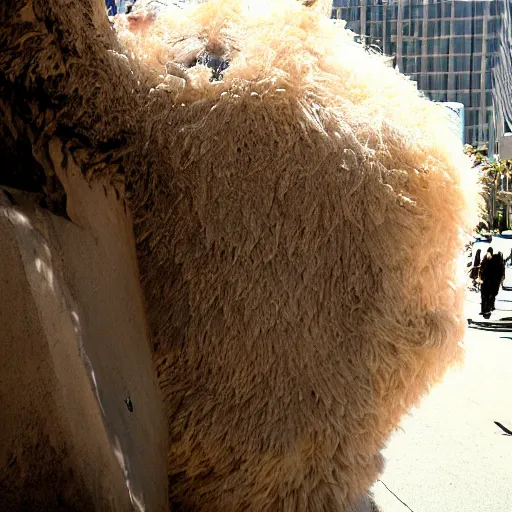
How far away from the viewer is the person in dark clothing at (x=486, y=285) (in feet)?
20.0

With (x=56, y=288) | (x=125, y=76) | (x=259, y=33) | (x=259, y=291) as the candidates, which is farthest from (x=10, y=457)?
(x=259, y=33)

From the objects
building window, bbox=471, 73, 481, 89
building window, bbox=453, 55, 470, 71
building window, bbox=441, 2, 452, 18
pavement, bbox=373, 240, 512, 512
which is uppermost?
building window, bbox=441, 2, 452, 18

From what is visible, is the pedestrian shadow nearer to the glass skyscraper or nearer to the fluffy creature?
the fluffy creature

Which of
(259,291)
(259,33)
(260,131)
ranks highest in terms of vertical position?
(259,33)

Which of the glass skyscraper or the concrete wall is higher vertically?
the glass skyscraper

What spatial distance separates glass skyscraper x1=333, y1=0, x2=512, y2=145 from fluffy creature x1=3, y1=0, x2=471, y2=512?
657 inches

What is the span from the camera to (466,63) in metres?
19.9

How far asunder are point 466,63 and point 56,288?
847 inches

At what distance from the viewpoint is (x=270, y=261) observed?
67 centimetres

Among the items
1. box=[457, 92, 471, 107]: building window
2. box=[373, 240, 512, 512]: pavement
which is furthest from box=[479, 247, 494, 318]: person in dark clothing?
box=[457, 92, 471, 107]: building window

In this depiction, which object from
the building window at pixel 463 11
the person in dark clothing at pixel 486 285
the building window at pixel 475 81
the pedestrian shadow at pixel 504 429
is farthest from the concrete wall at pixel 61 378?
the building window at pixel 475 81

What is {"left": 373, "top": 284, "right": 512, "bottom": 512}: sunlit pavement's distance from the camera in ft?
4.13

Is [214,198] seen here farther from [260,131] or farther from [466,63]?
[466,63]

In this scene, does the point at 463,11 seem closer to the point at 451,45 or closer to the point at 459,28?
the point at 459,28
